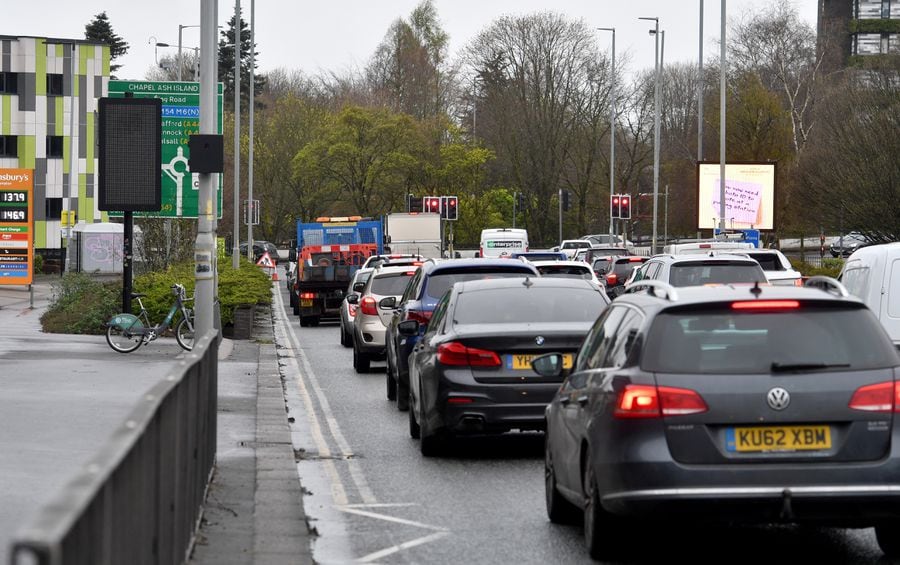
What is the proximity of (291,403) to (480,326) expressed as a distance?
5.55 m

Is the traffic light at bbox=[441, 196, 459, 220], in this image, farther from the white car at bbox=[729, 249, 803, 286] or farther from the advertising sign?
the white car at bbox=[729, 249, 803, 286]

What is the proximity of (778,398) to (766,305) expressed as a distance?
1.75ft

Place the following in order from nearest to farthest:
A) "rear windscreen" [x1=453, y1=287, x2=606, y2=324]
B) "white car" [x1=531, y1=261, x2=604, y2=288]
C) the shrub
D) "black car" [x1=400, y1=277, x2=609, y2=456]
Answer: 1. "black car" [x1=400, y1=277, x2=609, y2=456]
2. "rear windscreen" [x1=453, y1=287, x2=606, y2=324]
3. "white car" [x1=531, y1=261, x2=604, y2=288]
4. the shrub

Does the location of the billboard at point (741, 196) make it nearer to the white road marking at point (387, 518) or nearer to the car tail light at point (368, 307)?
the car tail light at point (368, 307)

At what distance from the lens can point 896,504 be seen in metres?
7.69

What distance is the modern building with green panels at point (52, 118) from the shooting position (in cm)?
8969

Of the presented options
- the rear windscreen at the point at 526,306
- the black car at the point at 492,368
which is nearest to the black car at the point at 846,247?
the rear windscreen at the point at 526,306

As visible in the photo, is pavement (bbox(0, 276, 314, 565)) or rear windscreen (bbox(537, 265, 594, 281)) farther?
rear windscreen (bbox(537, 265, 594, 281))

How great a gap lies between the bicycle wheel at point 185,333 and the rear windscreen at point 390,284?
3148mm

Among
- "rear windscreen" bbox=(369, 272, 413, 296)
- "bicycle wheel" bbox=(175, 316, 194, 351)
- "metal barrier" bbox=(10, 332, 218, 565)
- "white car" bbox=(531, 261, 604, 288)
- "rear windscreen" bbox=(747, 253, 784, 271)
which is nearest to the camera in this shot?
"metal barrier" bbox=(10, 332, 218, 565)

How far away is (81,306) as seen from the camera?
32156mm

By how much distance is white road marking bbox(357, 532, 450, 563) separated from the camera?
8.46 meters

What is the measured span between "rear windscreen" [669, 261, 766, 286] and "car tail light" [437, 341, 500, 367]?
11.6 m

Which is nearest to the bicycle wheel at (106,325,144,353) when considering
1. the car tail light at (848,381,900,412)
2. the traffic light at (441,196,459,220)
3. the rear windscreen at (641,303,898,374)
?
the rear windscreen at (641,303,898,374)
